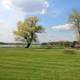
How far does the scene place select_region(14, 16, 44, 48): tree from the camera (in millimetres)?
61506

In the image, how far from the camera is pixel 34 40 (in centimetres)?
6172

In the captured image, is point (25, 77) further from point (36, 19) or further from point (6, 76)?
point (36, 19)

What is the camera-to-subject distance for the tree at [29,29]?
2422 inches

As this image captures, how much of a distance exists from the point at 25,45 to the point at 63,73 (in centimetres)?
4872

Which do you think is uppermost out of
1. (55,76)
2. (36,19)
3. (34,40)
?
(36,19)

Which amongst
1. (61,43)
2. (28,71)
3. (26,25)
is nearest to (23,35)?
(26,25)

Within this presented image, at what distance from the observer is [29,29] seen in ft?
202

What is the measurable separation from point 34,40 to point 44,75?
50.5 metres

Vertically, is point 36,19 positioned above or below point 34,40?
above

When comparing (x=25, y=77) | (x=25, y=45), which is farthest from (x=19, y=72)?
(x=25, y=45)

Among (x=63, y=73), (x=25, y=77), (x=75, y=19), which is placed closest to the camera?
(x=25, y=77)

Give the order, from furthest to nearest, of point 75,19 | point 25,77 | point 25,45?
point 25,45
point 75,19
point 25,77

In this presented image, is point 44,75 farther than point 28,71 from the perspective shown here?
No

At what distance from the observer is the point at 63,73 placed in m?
11.7
